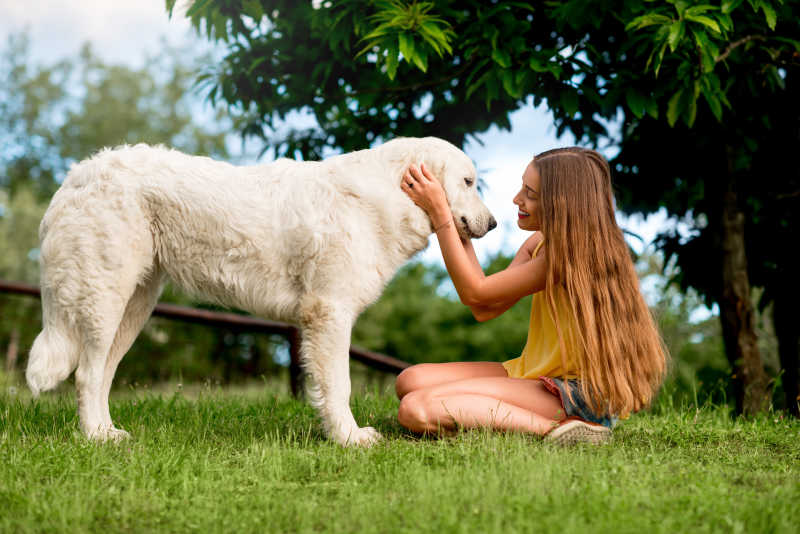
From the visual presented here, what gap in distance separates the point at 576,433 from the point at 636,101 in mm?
1960

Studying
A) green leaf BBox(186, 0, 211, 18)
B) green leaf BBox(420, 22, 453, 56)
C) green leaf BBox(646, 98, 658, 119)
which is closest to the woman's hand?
green leaf BBox(420, 22, 453, 56)

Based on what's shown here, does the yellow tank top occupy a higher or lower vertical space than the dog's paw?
higher

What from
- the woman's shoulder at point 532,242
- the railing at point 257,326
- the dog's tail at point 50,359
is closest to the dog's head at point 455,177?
the woman's shoulder at point 532,242

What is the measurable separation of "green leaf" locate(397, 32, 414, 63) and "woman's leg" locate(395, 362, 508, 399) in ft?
5.59

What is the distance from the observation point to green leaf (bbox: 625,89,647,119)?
397 centimetres

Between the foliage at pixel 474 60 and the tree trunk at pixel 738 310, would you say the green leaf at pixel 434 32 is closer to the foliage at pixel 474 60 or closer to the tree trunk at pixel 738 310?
the foliage at pixel 474 60

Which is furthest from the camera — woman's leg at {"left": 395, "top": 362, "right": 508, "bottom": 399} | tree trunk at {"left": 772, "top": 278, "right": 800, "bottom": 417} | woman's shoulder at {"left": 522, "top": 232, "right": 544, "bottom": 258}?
tree trunk at {"left": 772, "top": 278, "right": 800, "bottom": 417}

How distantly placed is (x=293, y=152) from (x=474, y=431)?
302 centimetres

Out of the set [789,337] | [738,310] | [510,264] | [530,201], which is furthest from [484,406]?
[789,337]

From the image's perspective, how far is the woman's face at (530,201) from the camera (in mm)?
3525

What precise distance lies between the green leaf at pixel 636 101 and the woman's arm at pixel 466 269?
1217 mm

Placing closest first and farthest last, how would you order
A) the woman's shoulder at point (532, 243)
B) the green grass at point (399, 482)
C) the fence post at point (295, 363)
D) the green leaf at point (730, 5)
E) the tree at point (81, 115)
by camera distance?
the green grass at point (399, 482) → the green leaf at point (730, 5) → the woman's shoulder at point (532, 243) → the fence post at point (295, 363) → the tree at point (81, 115)

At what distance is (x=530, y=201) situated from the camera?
11.7ft

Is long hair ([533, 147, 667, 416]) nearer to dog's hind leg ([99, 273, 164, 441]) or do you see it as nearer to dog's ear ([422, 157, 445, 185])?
dog's ear ([422, 157, 445, 185])
